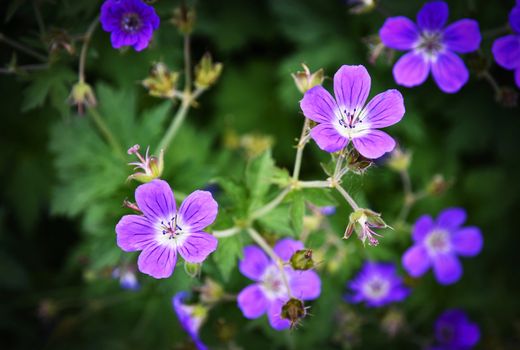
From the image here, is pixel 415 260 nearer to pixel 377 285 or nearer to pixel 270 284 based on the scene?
pixel 377 285

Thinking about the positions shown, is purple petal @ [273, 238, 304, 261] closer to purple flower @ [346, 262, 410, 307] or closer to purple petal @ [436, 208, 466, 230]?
purple flower @ [346, 262, 410, 307]

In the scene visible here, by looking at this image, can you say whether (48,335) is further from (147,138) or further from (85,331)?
(147,138)

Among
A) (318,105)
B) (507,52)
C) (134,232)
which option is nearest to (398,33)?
(507,52)

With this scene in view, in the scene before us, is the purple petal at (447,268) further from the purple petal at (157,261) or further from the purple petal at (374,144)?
the purple petal at (157,261)

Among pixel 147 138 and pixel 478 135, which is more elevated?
pixel 147 138

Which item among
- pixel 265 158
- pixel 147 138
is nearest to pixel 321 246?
pixel 265 158

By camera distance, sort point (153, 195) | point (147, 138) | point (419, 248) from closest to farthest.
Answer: point (153, 195) < point (147, 138) < point (419, 248)

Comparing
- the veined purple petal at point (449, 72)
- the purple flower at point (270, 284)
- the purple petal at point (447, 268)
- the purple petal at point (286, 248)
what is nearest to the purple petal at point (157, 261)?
the purple flower at point (270, 284)
